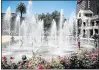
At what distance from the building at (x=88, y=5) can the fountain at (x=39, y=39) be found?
0.60 m

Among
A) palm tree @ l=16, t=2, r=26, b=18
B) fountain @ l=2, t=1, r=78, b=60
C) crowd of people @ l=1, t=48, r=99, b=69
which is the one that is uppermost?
palm tree @ l=16, t=2, r=26, b=18

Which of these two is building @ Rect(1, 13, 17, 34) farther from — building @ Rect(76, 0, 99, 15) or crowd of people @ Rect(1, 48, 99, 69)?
building @ Rect(76, 0, 99, 15)

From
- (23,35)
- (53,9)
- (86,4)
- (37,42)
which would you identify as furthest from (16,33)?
(86,4)

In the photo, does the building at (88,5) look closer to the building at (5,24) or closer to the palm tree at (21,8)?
the palm tree at (21,8)

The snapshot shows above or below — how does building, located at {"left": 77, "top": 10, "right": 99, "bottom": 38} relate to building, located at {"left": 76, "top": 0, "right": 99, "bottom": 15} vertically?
below

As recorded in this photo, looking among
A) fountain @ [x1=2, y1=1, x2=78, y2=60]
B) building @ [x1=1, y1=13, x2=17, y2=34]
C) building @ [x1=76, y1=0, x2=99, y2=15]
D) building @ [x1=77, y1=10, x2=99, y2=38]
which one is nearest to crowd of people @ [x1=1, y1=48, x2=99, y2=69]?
fountain @ [x1=2, y1=1, x2=78, y2=60]

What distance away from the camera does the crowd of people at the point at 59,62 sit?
6.52 m

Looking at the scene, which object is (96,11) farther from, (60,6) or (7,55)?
(7,55)

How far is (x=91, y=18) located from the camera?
6863mm

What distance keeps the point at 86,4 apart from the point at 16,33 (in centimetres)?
242

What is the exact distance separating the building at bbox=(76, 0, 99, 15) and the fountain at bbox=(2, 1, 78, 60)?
0.60 metres

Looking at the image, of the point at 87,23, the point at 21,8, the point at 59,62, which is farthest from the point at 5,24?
the point at 87,23

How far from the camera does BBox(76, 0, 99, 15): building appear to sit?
6676 mm

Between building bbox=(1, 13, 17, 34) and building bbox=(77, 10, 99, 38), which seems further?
building bbox=(77, 10, 99, 38)
